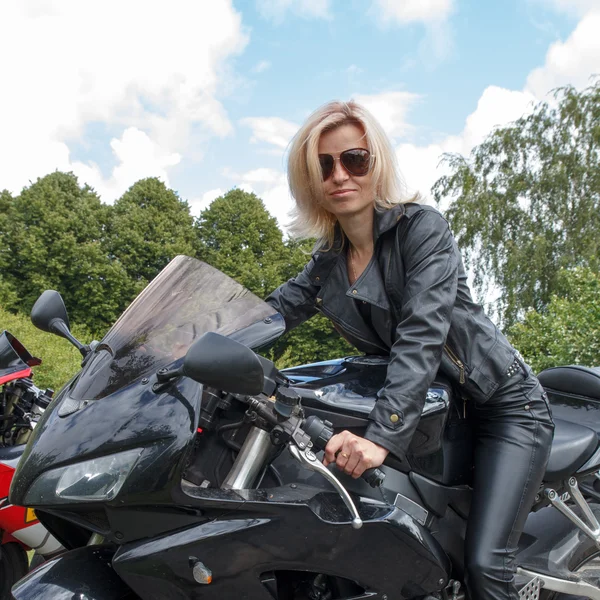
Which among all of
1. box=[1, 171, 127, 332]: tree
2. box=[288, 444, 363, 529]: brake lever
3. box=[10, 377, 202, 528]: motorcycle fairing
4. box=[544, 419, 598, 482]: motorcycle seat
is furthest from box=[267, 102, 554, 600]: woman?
box=[1, 171, 127, 332]: tree

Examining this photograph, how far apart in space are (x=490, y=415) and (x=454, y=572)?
61 centimetres

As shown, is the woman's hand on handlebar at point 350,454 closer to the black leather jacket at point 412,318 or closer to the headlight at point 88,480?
the black leather jacket at point 412,318

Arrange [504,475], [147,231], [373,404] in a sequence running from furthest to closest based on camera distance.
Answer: [147,231] → [504,475] → [373,404]

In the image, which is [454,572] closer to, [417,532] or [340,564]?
[417,532]

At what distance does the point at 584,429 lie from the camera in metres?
2.85

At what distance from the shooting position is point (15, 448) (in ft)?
12.5

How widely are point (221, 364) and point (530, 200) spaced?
86.1 ft

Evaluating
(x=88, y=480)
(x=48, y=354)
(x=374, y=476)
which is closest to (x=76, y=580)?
(x=88, y=480)

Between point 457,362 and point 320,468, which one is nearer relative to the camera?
point 320,468

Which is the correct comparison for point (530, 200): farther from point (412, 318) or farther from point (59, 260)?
point (412, 318)

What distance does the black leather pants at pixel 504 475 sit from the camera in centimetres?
235

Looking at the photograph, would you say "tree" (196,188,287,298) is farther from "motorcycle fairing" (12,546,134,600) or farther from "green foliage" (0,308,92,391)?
"motorcycle fairing" (12,546,134,600)

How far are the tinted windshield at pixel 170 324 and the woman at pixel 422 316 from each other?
48cm

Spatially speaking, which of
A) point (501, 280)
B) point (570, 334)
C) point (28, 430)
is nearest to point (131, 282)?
point (501, 280)
